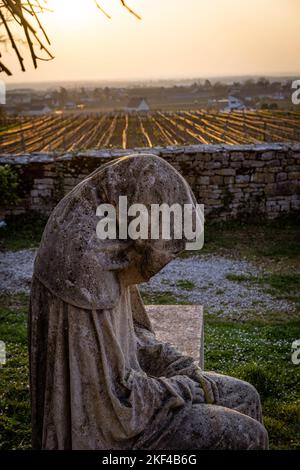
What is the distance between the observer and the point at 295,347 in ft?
21.3

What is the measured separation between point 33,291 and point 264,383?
11.1ft

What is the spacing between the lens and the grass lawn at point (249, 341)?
16.0 ft

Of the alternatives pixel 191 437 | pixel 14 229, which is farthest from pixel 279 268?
pixel 191 437

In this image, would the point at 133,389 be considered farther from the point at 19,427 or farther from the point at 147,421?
the point at 19,427

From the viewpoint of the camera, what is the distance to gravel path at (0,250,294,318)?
8.16m

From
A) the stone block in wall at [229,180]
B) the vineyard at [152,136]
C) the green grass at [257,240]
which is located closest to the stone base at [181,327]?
the green grass at [257,240]

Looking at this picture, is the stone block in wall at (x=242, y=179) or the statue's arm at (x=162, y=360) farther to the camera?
the stone block in wall at (x=242, y=179)

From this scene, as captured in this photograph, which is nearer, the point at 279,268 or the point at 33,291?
the point at 33,291

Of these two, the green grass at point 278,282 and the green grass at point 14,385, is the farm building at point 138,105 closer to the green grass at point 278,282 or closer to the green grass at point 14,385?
the green grass at point 278,282

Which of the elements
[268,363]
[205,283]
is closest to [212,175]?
[205,283]

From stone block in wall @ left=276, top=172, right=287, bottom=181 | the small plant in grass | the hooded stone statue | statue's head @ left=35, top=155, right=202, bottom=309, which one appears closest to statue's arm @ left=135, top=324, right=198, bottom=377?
the hooded stone statue

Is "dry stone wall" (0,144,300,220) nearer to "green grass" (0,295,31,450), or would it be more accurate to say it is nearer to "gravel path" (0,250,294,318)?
"gravel path" (0,250,294,318)

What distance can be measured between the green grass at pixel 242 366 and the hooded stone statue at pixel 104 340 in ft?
6.80

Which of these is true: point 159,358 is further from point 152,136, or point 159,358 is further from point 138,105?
point 138,105
